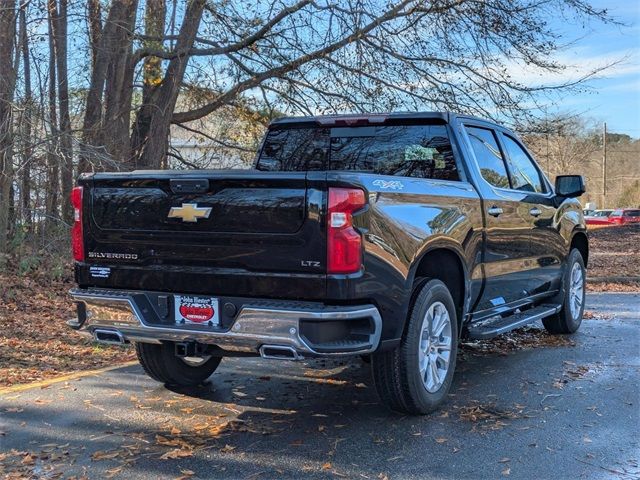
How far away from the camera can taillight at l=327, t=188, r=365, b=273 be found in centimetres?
388

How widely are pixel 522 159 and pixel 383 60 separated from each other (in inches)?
247

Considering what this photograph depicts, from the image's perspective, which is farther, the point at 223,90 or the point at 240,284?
the point at 223,90

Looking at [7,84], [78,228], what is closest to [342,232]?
[78,228]

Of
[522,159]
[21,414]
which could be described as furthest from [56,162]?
[522,159]

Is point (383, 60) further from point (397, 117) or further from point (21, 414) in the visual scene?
point (21, 414)

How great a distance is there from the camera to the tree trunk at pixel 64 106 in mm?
9734

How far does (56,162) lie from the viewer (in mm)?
10000

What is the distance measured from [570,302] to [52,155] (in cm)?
718

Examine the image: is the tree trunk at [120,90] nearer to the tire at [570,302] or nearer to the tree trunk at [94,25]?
the tree trunk at [94,25]

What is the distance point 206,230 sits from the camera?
4195mm

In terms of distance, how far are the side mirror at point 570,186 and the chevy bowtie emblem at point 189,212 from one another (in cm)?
435

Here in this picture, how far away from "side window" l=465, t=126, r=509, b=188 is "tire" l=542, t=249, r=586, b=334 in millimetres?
1809

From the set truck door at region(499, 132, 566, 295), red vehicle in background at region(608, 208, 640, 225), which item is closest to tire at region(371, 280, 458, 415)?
truck door at region(499, 132, 566, 295)

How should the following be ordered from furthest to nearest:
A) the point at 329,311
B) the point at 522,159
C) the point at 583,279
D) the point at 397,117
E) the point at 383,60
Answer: the point at 383,60 < the point at 583,279 < the point at 522,159 < the point at 397,117 < the point at 329,311
